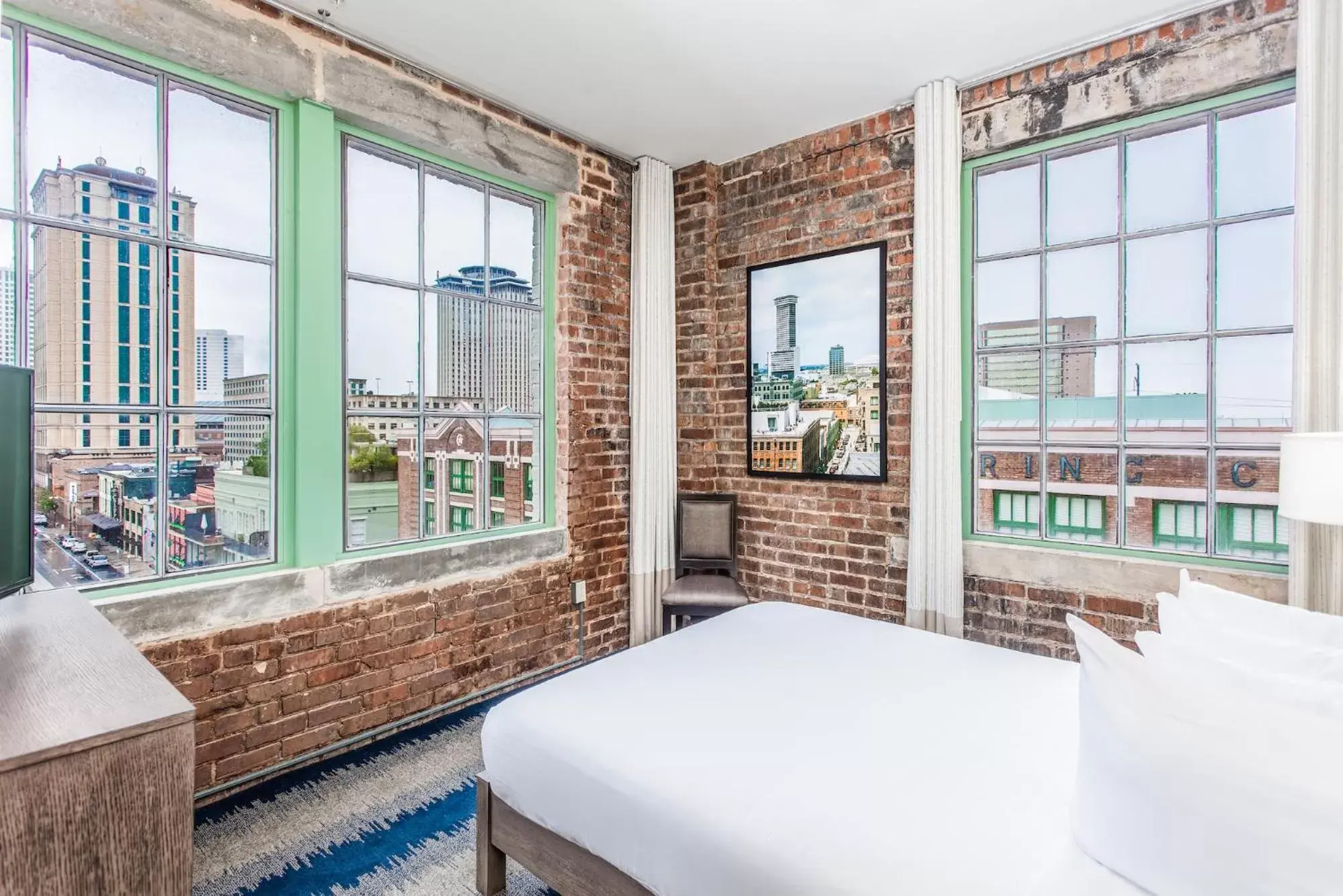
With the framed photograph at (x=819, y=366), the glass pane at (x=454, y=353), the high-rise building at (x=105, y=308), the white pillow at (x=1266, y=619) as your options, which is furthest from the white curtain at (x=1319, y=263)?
the high-rise building at (x=105, y=308)

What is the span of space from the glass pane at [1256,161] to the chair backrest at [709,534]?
2.69 meters

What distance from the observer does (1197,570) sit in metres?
2.63

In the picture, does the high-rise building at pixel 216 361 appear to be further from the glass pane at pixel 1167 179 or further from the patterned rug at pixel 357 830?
the glass pane at pixel 1167 179

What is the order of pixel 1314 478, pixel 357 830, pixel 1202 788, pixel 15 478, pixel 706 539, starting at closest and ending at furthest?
1. pixel 1202 788
2. pixel 15 478
3. pixel 1314 478
4. pixel 357 830
5. pixel 706 539

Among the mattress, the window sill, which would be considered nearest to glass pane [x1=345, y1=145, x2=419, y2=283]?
the window sill

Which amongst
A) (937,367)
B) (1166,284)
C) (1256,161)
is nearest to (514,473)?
(937,367)

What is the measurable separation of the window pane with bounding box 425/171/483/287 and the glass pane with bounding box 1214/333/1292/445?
3377 millimetres

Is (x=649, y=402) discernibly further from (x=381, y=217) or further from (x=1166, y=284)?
(x=1166, y=284)

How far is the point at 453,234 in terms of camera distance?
328cm

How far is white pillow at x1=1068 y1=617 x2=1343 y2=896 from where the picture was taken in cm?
91

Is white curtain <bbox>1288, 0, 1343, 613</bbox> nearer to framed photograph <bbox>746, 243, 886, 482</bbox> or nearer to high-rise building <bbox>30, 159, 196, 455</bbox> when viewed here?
framed photograph <bbox>746, 243, 886, 482</bbox>

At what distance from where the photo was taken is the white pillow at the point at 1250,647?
4.72 ft

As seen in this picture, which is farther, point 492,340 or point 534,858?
point 492,340

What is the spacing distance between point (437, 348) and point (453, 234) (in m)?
0.60
